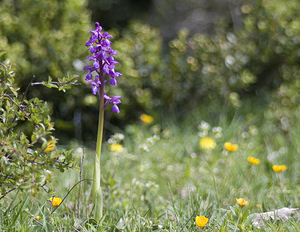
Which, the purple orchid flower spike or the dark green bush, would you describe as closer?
the purple orchid flower spike

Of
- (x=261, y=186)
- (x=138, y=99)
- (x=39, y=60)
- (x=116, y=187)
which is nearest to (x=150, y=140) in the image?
(x=116, y=187)

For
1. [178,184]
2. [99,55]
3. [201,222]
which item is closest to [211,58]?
[178,184]

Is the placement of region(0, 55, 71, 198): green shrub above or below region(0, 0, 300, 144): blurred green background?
below

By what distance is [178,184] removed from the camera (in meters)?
2.78

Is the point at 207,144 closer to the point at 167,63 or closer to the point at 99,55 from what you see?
the point at 167,63

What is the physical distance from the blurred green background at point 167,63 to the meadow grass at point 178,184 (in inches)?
12.0

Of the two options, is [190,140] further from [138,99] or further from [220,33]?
[220,33]

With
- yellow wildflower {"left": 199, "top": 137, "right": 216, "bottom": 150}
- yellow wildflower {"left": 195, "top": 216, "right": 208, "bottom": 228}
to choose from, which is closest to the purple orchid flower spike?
yellow wildflower {"left": 195, "top": 216, "right": 208, "bottom": 228}

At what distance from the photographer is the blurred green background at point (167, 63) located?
354 cm

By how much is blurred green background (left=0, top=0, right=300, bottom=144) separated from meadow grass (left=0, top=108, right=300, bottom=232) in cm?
30

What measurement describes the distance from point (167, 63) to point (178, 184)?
1.89 metres

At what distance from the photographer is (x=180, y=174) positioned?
2.96 m

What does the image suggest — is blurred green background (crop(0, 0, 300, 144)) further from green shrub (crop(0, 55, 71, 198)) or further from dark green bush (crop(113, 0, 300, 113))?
green shrub (crop(0, 55, 71, 198))

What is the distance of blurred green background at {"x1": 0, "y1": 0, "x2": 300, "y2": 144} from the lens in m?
3.54
